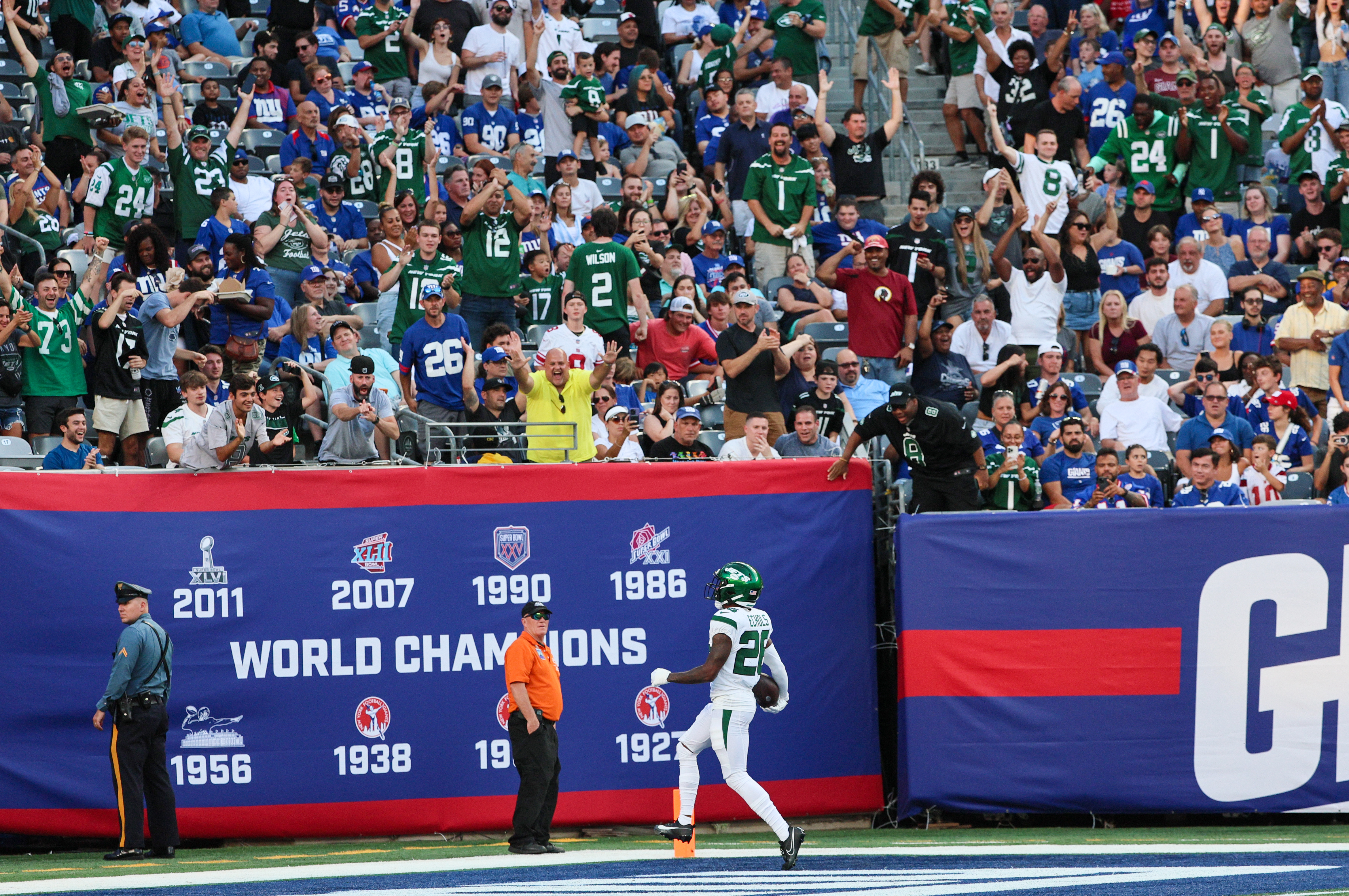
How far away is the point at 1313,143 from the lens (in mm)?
20094

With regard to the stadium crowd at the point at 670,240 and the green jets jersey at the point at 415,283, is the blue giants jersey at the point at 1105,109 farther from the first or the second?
the green jets jersey at the point at 415,283

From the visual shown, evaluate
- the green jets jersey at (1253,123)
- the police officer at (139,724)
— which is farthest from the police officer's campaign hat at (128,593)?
the green jets jersey at (1253,123)

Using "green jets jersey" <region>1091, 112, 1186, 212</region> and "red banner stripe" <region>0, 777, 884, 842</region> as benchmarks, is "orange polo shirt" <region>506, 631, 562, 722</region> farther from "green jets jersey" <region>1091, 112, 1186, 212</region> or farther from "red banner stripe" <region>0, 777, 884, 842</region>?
"green jets jersey" <region>1091, 112, 1186, 212</region>

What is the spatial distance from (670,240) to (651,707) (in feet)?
23.4

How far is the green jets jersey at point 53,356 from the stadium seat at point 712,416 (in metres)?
5.42

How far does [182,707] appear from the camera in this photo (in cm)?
1192

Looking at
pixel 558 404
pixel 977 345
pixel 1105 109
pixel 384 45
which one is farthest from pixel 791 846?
pixel 1105 109

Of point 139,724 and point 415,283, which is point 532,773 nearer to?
point 139,724

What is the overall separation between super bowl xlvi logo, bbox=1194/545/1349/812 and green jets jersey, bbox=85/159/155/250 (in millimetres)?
10503

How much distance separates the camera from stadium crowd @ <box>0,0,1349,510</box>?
560 inches

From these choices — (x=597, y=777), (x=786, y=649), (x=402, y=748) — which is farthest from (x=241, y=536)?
(x=786, y=649)

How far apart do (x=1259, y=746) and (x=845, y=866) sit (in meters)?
3.79

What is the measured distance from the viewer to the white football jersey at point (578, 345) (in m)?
15.1

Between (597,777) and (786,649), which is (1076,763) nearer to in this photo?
(786,649)
